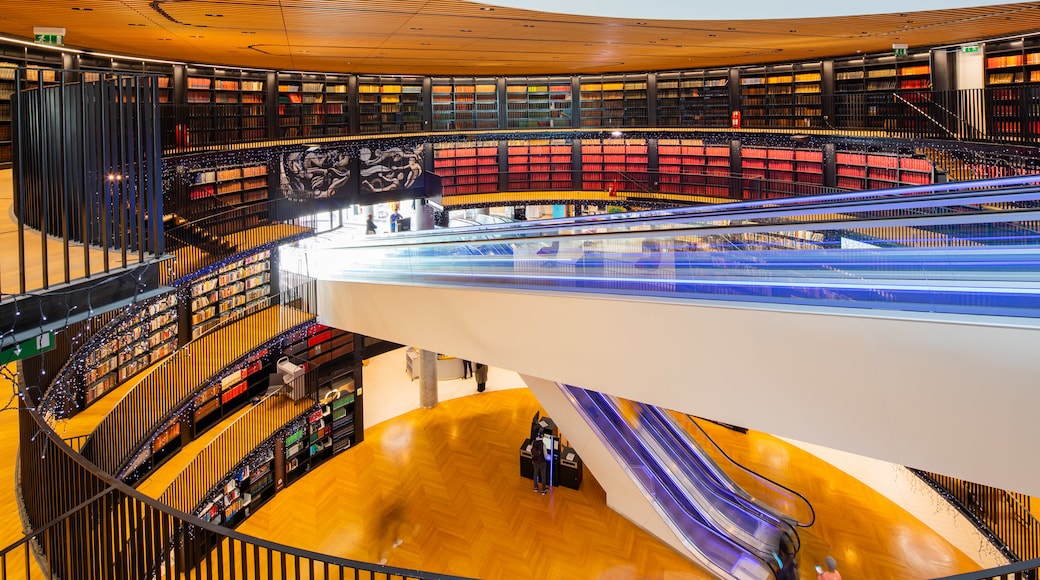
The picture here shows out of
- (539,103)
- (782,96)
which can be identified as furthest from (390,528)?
(782,96)

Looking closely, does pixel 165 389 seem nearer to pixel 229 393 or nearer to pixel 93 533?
pixel 229 393

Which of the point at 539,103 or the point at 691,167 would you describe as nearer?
the point at 691,167

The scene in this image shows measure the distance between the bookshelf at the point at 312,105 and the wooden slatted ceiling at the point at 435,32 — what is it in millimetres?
1685

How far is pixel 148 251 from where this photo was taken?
311 centimetres

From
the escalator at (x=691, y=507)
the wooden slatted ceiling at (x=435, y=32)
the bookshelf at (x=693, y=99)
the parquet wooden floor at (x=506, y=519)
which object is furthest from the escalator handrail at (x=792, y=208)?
the bookshelf at (x=693, y=99)

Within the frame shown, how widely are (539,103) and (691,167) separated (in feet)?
13.0

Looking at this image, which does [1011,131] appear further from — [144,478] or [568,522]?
[144,478]

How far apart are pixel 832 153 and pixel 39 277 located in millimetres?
12960

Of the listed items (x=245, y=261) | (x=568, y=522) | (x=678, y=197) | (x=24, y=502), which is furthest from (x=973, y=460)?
(x=678, y=197)

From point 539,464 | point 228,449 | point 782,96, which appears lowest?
point 539,464

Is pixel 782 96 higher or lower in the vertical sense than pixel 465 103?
lower

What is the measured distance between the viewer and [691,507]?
8180 millimetres

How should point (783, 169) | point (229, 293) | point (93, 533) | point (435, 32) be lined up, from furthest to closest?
point (783, 169) → point (229, 293) → point (435, 32) → point (93, 533)

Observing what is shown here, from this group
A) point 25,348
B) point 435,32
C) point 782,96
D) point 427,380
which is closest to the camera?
point 25,348
